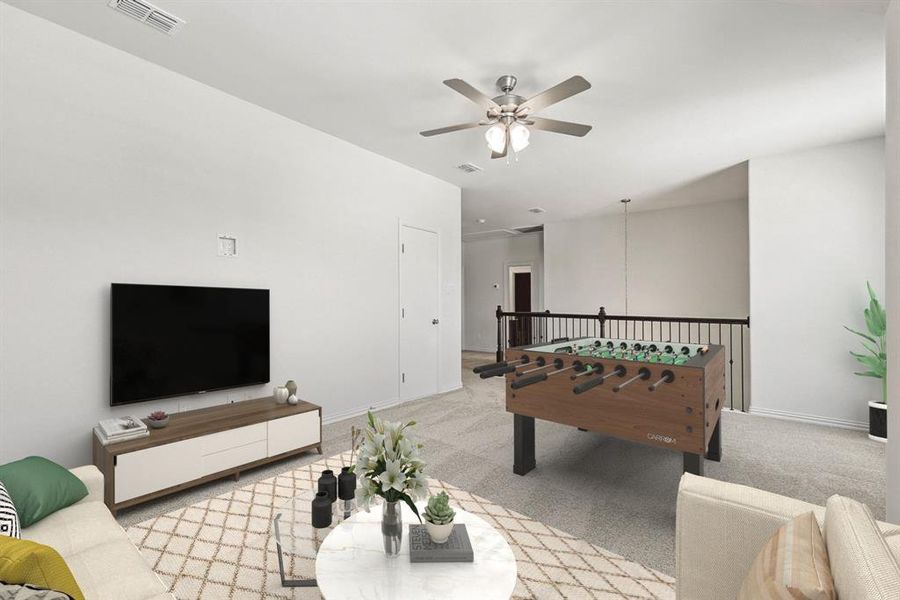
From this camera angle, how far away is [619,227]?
25.0 feet

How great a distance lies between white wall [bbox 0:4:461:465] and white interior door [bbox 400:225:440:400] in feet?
1.95

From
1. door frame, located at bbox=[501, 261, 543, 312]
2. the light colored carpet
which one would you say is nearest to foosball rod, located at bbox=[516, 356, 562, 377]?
the light colored carpet

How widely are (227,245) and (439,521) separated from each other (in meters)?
2.74

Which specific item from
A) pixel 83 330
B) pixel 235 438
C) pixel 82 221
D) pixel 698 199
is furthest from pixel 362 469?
pixel 698 199

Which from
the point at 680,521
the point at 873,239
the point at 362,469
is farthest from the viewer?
the point at 873,239

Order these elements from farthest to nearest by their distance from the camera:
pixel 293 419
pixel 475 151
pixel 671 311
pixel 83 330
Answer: pixel 671 311
pixel 475 151
pixel 293 419
pixel 83 330

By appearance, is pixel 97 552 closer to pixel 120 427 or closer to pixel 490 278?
pixel 120 427

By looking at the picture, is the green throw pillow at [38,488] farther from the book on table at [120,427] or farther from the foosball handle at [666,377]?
the foosball handle at [666,377]

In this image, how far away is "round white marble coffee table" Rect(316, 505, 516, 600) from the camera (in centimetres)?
121

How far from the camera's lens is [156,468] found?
2385 millimetres

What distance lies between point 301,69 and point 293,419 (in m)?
2.47

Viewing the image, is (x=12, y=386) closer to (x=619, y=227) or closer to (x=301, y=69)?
(x=301, y=69)

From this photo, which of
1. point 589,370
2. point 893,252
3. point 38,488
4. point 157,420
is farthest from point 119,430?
point 893,252

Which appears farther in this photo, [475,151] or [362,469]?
[475,151]
